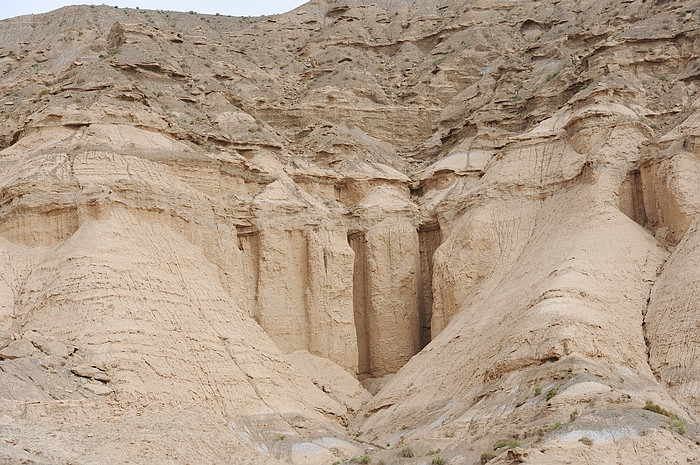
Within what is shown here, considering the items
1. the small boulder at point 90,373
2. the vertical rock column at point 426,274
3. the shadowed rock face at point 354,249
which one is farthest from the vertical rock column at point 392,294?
the small boulder at point 90,373

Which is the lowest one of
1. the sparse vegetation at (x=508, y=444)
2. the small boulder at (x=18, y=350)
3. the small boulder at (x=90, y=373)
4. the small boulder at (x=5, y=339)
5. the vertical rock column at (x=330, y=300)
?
the sparse vegetation at (x=508, y=444)

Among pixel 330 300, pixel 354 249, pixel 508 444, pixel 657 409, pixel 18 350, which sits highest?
pixel 354 249

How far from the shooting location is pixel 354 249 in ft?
146

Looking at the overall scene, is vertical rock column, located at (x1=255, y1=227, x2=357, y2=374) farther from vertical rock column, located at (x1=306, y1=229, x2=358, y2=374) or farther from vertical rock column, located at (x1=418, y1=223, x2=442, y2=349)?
vertical rock column, located at (x1=418, y1=223, x2=442, y2=349)

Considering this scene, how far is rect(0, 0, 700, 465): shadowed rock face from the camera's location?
29.2 m

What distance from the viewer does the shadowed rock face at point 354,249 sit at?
2916 cm

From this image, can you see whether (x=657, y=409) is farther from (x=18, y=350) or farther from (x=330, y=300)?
(x=18, y=350)

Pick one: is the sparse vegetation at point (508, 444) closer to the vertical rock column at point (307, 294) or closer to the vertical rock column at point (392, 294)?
the vertical rock column at point (307, 294)

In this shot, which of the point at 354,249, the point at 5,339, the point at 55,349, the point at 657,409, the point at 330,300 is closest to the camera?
the point at 657,409

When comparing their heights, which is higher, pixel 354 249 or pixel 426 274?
pixel 354 249

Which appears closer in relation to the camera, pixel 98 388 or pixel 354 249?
pixel 98 388

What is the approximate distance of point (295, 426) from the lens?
110 ft

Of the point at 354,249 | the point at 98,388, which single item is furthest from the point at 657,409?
the point at 354,249

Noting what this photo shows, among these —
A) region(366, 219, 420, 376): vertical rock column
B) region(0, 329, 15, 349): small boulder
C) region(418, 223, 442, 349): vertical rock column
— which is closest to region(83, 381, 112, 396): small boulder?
region(0, 329, 15, 349): small boulder
